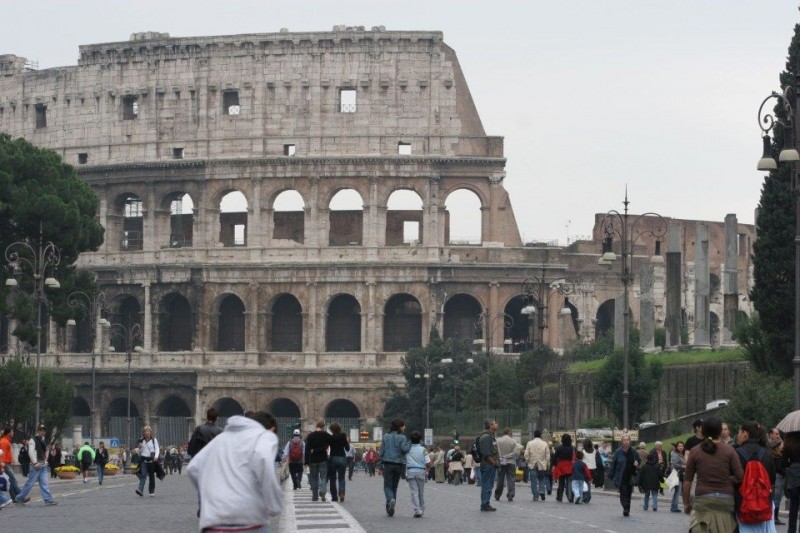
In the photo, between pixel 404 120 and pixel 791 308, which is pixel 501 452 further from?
pixel 404 120

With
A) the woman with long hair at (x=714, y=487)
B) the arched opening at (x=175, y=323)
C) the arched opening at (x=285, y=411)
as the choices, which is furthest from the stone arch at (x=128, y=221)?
the woman with long hair at (x=714, y=487)

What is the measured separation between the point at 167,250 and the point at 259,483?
267ft

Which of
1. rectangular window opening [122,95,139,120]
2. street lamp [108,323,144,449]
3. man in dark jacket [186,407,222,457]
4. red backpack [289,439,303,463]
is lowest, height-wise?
red backpack [289,439,303,463]

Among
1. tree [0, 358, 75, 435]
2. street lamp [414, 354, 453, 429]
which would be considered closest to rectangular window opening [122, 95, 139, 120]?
street lamp [414, 354, 453, 429]

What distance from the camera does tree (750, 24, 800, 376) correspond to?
4525cm

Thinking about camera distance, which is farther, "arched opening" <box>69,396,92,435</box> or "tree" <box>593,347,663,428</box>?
"arched opening" <box>69,396,92,435</box>

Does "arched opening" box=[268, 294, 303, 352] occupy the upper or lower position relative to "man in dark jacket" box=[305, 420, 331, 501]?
upper

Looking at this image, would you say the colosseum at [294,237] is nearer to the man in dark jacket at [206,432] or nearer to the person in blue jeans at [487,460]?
the person in blue jeans at [487,460]

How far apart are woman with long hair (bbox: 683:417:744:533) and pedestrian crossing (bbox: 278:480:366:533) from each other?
6.38m

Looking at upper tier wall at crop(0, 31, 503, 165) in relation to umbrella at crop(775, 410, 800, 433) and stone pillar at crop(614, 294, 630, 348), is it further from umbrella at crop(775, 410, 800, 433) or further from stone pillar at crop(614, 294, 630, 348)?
umbrella at crop(775, 410, 800, 433)

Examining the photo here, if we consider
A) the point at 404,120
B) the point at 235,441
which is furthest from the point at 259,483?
the point at 404,120

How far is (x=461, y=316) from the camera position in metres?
92.5

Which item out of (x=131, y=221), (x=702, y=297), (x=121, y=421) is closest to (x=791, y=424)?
(x=702, y=297)

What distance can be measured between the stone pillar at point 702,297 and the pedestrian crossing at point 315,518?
3457 centimetres
